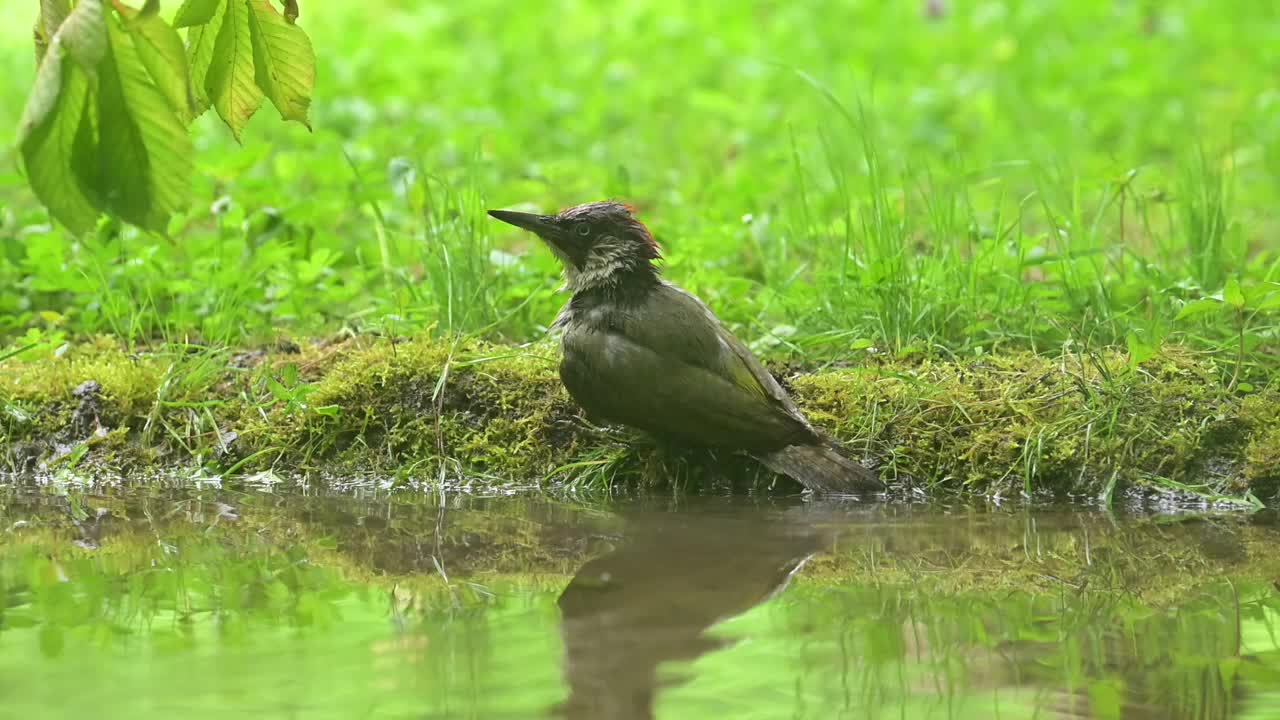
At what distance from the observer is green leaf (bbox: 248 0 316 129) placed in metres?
2.41

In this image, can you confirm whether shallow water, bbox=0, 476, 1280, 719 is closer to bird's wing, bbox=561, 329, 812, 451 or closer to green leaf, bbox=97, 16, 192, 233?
bird's wing, bbox=561, 329, 812, 451

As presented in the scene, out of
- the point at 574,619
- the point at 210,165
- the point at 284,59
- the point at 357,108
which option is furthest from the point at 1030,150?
the point at 284,59

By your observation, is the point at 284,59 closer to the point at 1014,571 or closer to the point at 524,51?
the point at 1014,571

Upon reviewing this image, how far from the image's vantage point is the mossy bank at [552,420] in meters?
4.64

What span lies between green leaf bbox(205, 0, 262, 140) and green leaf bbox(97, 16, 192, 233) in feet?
1.46

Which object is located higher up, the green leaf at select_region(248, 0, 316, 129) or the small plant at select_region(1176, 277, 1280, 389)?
the green leaf at select_region(248, 0, 316, 129)

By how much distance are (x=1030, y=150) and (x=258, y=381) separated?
18.1 feet

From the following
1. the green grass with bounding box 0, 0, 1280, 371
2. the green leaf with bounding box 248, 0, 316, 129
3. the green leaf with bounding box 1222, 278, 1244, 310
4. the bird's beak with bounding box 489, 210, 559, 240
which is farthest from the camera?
the green grass with bounding box 0, 0, 1280, 371

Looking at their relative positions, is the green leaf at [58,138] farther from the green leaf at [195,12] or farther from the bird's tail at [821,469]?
the bird's tail at [821,469]

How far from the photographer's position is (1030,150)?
28.8ft

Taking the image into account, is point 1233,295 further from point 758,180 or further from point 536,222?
point 758,180

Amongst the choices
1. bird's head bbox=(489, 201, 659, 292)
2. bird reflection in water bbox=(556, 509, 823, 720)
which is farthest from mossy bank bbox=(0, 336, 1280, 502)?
bird reflection in water bbox=(556, 509, 823, 720)

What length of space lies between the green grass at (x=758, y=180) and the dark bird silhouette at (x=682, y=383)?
67cm

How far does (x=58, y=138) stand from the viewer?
189 cm
